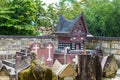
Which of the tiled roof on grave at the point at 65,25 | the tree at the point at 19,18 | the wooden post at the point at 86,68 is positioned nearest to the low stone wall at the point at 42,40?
the tiled roof on grave at the point at 65,25

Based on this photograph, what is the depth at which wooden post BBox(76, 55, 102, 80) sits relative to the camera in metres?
2.61

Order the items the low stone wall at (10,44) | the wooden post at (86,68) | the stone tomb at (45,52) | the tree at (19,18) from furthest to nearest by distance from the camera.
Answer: the tree at (19,18) → the low stone wall at (10,44) → the stone tomb at (45,52) → the wooden post at (86,68)

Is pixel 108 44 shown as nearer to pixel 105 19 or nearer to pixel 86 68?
pixel 105 19

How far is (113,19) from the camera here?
11750 mm

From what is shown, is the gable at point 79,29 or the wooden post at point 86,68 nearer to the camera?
the wooden post at point 86,68

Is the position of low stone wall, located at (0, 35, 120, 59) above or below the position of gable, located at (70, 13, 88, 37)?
below

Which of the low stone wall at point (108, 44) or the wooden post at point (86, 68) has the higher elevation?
the wooden post at point (86, 68)

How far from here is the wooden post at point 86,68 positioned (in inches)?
103

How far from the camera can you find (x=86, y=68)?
8.59 feet

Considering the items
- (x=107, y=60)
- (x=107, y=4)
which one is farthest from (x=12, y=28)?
(x=107, y=60)

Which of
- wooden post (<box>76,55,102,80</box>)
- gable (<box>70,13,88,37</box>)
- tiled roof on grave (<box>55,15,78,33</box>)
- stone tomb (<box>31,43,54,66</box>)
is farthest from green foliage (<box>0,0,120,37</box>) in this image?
wooden post (<box>76,55,102,80</box>)

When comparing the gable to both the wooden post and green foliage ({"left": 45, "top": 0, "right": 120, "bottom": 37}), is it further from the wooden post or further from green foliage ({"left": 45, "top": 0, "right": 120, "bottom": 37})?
the wooden post

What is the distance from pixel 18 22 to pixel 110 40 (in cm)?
541

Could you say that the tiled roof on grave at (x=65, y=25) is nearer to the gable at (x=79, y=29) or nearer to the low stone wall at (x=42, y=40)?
the gable at (x=79, y=29)
